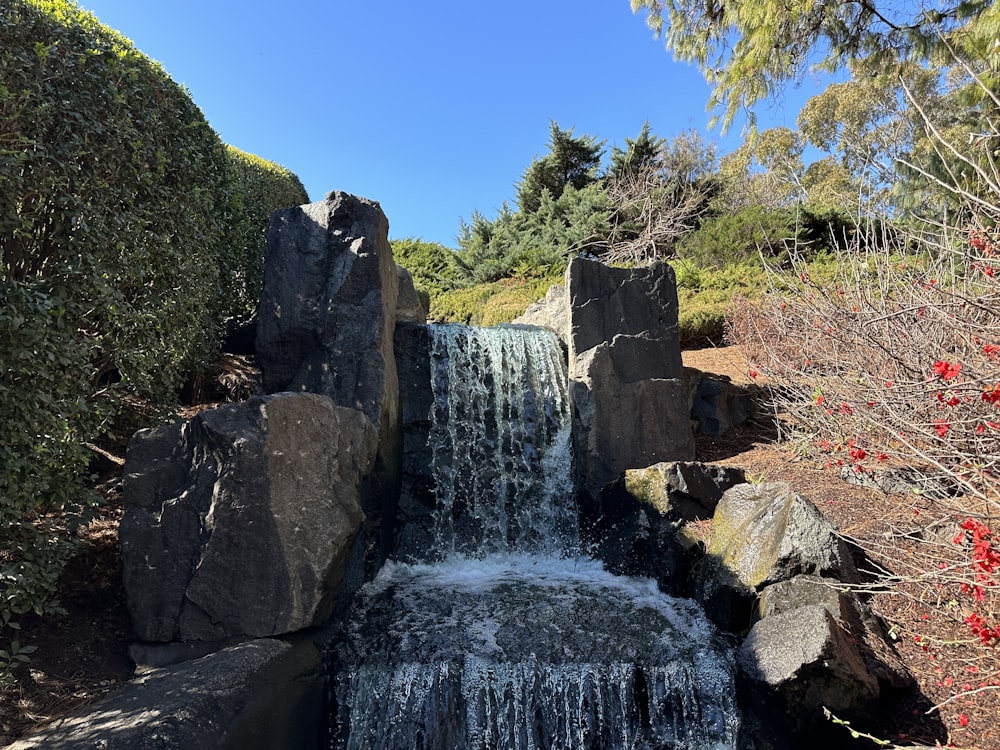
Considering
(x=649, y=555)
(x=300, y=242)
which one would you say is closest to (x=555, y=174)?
(x=300, y=242)

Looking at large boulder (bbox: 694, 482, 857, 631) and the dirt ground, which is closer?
the dirt ground

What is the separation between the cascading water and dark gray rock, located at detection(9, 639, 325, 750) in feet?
0.86

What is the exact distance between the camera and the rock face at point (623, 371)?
25.8 ft

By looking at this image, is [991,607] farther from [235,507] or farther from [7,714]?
[7,714]

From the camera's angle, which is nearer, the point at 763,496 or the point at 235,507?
the point at 235,507

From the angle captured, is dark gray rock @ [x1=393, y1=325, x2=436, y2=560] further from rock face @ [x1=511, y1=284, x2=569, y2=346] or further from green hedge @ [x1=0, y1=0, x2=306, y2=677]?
green hedge @ [x1=0, y1=0, x2=306, y2=677]

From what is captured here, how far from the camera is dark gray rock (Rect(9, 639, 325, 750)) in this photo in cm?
338

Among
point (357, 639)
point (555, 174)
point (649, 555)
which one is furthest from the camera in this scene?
point (555, 174)

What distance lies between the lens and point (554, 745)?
4340mm

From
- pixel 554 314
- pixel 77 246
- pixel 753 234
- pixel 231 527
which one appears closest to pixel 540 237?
pixel 753 234

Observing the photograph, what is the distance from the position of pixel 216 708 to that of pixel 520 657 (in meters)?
1.95

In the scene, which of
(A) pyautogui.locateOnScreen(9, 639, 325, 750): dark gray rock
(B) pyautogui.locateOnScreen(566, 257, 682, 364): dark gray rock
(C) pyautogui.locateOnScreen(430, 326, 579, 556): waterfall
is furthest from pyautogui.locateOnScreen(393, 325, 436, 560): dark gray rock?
(A) pyautogui.locateOnScreen(9, 639, 325, 750): dark gray rock

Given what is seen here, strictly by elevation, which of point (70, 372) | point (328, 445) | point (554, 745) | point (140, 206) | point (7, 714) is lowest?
point (554, 745)

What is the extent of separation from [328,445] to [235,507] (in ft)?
2.68
